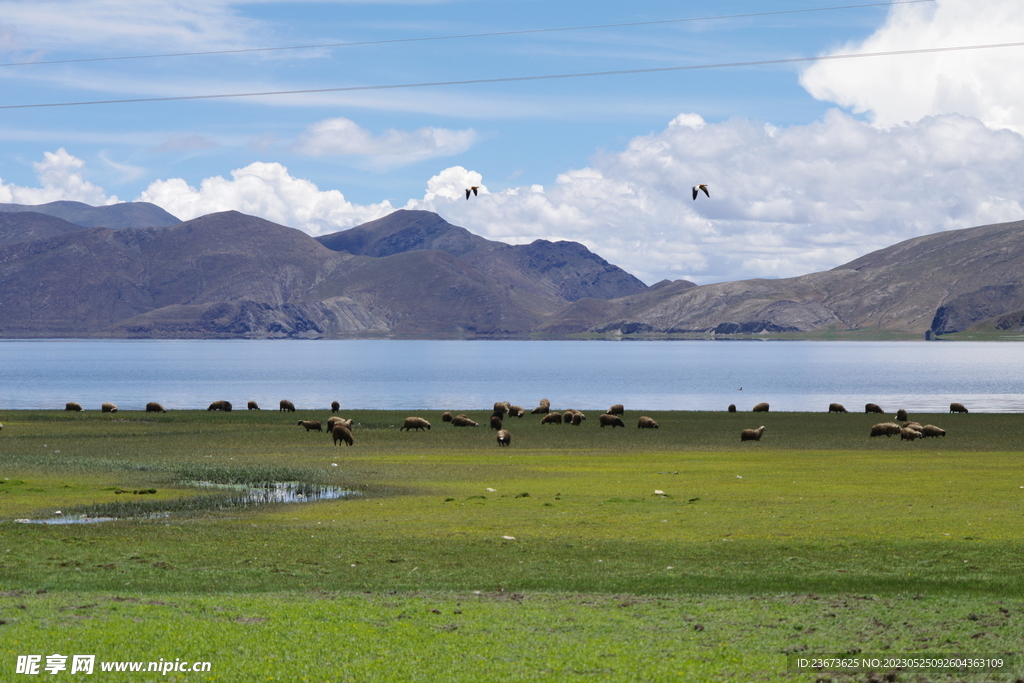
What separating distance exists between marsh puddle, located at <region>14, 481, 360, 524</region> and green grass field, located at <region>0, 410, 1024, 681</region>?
34 cm

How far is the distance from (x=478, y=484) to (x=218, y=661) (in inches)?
837

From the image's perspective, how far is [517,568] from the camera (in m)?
18.0

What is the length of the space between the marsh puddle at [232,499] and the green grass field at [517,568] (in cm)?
34

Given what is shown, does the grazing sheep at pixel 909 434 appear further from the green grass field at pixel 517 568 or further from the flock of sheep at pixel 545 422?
the green grass field at pixel 517 568

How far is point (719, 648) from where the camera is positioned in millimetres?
12094

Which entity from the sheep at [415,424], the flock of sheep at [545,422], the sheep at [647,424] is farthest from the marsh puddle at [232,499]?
the sheep at [647,424]

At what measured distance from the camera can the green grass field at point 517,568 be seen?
11867 millimetres

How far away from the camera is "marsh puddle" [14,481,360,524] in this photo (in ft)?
80.7

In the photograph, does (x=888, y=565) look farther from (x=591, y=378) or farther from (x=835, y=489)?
(x=591, y=378)

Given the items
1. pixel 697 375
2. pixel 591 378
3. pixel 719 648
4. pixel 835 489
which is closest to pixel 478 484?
pixel 835 489

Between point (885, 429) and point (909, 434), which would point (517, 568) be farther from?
point (885, 429)

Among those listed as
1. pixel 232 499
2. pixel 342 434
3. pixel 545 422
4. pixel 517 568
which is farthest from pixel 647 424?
pixel 517 568

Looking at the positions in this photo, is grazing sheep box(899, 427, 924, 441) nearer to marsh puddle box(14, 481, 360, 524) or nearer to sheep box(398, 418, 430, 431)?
sheep box(398, 418, 430, 431)

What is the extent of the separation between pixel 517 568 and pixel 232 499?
43.3 feet
